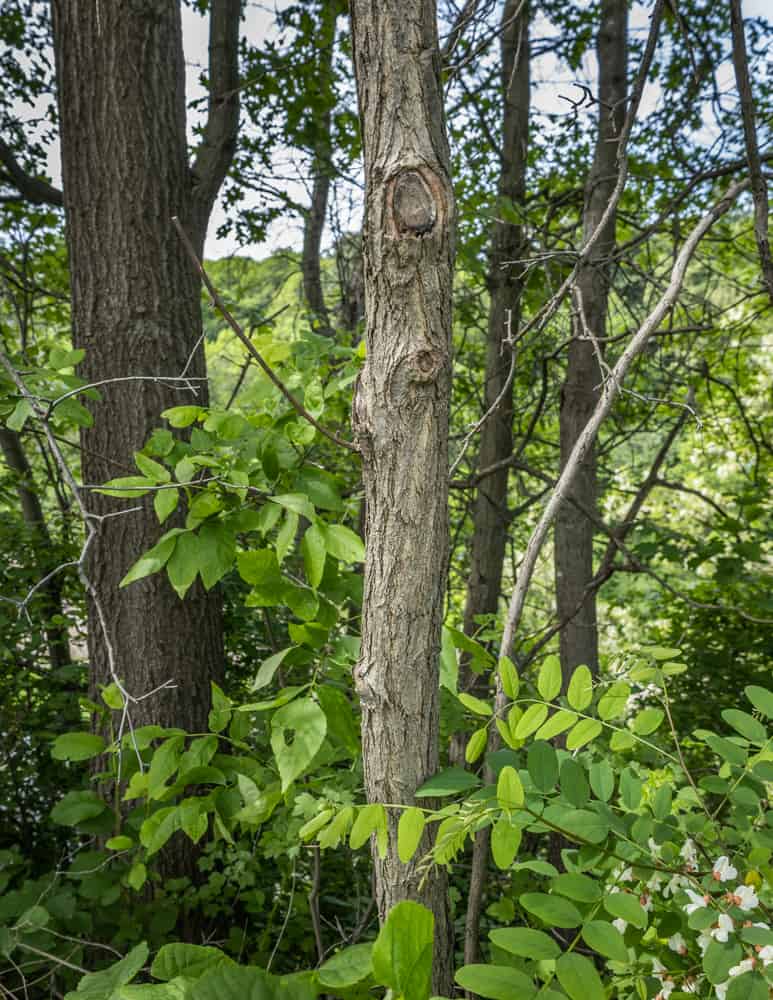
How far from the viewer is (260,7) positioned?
451 centimetres

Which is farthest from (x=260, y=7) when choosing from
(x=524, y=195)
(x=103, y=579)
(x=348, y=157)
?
(x=103, y=579)

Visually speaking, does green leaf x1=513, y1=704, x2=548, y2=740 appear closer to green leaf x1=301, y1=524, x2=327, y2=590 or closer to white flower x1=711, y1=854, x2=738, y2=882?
white flower x1=711, y1=854, x2=738, y2=882

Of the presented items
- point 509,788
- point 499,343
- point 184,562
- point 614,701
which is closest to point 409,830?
point 509,788

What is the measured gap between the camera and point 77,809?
210cm

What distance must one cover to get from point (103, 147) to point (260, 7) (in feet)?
8.56

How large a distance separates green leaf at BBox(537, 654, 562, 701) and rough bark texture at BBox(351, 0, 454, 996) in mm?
194

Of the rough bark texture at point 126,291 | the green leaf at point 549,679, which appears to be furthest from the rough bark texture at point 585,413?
the green leaf at point 549,679

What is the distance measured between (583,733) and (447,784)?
249 mm

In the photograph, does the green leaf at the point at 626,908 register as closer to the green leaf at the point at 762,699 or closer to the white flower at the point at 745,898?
the white flower at the point at 745,898

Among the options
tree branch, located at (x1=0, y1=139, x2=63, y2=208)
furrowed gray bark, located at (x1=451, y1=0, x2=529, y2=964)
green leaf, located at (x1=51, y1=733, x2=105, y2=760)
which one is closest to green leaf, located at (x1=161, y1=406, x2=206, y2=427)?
green leaf, located at (x1=51, y1=733, x2=105, y2=760)

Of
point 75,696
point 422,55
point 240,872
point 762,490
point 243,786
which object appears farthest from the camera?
point 762,490

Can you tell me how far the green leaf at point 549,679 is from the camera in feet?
4.24

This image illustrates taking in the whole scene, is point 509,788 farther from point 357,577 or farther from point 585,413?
point 585,413

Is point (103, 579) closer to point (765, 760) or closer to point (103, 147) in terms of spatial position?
point (103, 147)
